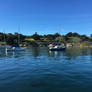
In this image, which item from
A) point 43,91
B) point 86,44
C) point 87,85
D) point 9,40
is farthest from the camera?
point 86,44

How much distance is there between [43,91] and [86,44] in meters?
186

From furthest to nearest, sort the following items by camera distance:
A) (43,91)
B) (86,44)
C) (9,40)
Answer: (86,44)
(9,40)
(43,91)

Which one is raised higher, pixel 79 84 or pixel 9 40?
pixel 9 40

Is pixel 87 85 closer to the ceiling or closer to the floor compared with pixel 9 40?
closer to the floor

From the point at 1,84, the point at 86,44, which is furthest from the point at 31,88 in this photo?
the point at 86,44

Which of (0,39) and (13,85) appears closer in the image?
(13,85)

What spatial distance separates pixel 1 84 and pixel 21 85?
2.36 metres

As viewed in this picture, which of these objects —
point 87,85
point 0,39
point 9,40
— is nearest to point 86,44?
point 9,40

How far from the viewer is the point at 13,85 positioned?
10.7m

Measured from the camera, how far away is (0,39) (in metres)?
192

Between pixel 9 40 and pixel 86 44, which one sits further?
pixel 86 44

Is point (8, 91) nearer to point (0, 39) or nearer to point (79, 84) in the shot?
point (79, 84)

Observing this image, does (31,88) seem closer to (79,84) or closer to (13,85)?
(13,85)

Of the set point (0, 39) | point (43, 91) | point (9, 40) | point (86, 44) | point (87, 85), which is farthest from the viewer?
point (0, 39)
